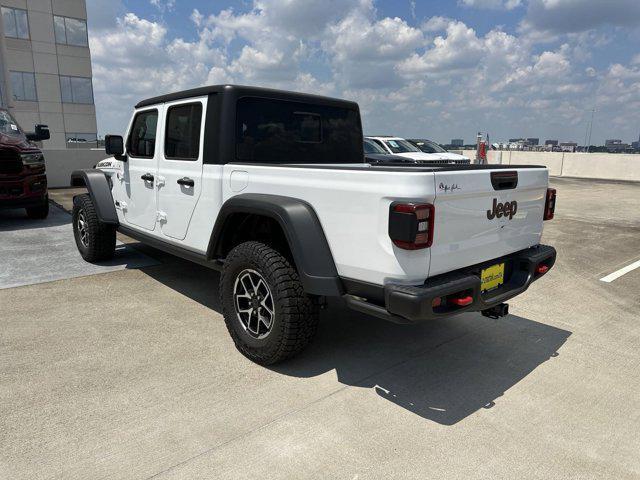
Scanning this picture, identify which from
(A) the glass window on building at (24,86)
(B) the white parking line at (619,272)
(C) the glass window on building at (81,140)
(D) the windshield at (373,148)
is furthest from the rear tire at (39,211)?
(A) the glass window on building at (24,86)

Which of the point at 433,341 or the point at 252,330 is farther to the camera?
the point at 433,341

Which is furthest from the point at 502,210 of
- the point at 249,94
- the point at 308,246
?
the point at 249,94

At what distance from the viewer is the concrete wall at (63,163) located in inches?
530

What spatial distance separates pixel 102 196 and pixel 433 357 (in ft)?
13.2

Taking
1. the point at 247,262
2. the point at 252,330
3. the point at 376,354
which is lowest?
the point at 376,354

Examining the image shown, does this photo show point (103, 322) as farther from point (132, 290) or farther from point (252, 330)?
point (252, 330)

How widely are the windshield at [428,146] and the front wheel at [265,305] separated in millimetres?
13634

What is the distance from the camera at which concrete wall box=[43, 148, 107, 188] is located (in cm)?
1347

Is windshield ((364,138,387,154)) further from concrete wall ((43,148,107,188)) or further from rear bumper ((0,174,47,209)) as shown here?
rear bumper ((0,174,47,209))

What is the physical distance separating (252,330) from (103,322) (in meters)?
1.51

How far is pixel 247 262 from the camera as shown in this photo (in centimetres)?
317

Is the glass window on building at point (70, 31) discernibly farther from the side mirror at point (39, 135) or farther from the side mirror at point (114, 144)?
the side mirror at point (114, 144)

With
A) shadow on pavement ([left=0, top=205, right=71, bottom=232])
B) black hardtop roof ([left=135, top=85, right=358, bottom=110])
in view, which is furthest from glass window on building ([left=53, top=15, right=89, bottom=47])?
black hardtop roof ([left=135, top=85, right=358, bottom=110])

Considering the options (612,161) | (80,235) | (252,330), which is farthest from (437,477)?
(612,161)
